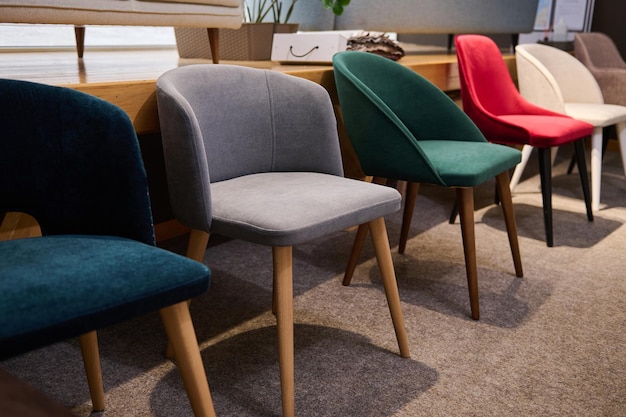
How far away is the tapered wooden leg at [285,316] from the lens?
134cm

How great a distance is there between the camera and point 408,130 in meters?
1.98

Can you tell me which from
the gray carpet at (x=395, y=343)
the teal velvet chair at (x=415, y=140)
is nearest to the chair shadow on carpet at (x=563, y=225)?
the gray carpet at (x=395, y=343)

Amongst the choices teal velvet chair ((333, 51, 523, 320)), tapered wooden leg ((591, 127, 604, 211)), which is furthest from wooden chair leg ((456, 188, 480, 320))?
tapered wooden leg ((591, 127, 604, 211))

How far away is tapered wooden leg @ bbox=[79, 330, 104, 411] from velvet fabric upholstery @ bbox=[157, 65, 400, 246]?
1.10 feet

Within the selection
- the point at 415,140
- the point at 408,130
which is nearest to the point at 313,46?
the point at 408,130

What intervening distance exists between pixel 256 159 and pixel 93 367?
0.68 metres

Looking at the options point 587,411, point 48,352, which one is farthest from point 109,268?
point 587,411

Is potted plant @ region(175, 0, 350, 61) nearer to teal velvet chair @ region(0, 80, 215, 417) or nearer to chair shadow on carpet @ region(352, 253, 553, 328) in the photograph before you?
chair shadow on carpet @ region(352, 253, 553, 328)

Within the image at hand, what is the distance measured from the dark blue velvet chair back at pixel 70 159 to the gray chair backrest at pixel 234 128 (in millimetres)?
242

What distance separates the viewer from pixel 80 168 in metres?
1.18

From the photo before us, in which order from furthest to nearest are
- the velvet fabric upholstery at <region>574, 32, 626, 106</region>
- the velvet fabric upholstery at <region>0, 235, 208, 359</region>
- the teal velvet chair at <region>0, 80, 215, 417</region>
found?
1. the velvet fabric upholstery at <region>574, 32, 626, 106</region>
2. the teal velvet chair at <region>0, 80, 215, 417</region>
3. the velvet fabric upholstery at <region>0, 235, 208, 359</region>

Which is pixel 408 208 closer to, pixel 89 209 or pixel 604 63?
pixel 89 209

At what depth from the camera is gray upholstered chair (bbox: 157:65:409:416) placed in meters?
1.35

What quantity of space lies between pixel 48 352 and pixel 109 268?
881 millimetres
